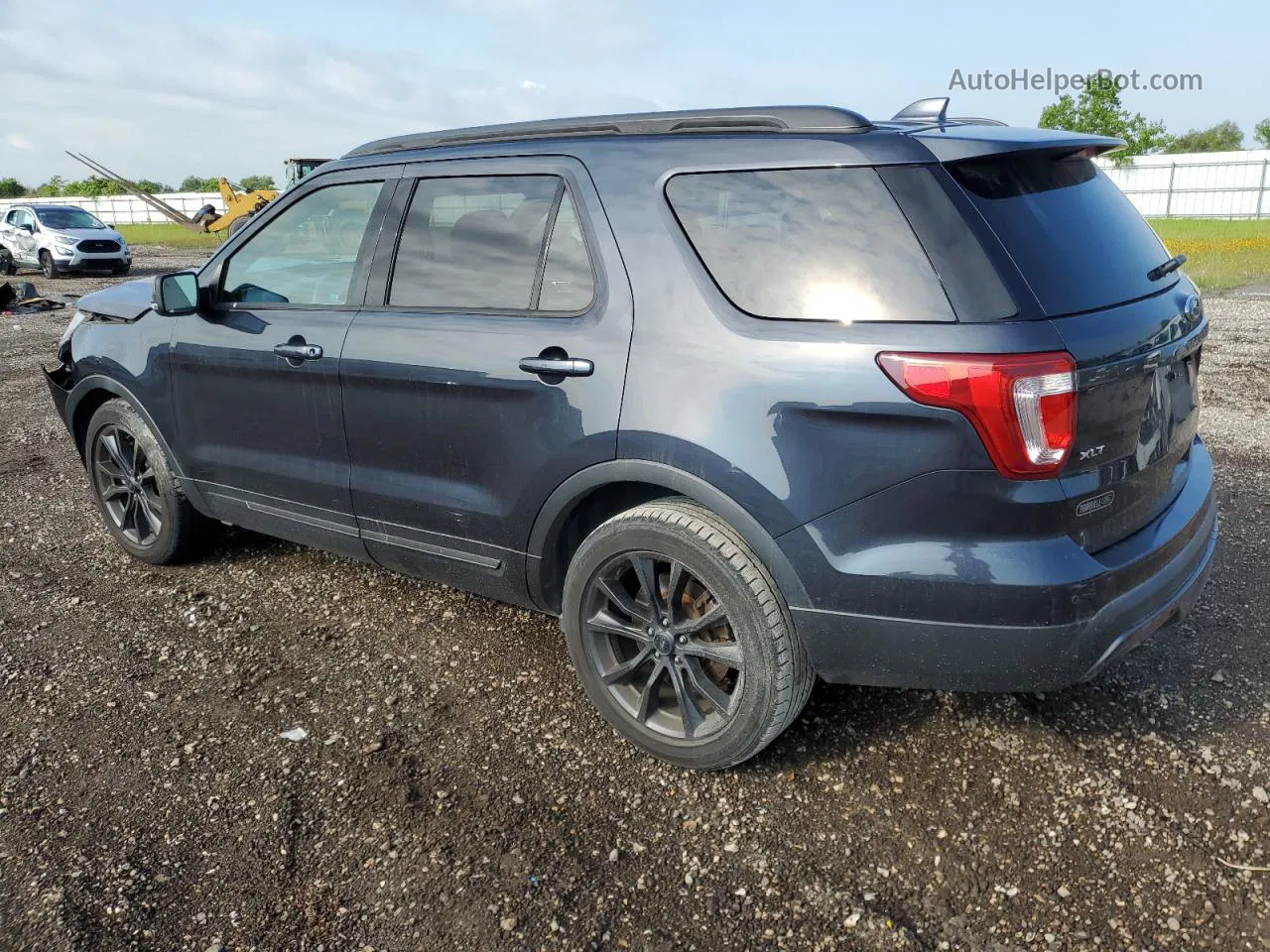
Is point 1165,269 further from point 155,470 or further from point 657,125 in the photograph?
point 155,470

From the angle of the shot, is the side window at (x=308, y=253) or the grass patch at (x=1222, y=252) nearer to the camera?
the side window at (x=308, y=253)

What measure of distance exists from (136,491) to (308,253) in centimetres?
164

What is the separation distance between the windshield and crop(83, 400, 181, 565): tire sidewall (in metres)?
20.7

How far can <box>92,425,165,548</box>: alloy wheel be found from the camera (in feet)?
15.1

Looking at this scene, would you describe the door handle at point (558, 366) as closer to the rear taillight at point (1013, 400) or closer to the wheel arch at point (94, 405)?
the rear taillight at point (1013, 400)

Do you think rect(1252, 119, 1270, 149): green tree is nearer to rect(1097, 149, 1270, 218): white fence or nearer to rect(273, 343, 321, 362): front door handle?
rect(1097, 149, 1270, 218): white fence

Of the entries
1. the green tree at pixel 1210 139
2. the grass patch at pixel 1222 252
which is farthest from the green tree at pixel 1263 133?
the grass patch at pixel 1222 252

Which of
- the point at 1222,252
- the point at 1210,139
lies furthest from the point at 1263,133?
the point at 1222,252

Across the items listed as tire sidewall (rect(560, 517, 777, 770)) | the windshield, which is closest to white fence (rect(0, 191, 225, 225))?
the windshield

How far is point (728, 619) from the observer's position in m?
2.73

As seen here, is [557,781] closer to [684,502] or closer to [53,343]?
[684,502]

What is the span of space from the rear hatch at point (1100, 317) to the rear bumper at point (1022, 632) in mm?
100

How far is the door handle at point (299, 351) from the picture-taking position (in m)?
3.58

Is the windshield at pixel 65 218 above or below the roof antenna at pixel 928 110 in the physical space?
above
